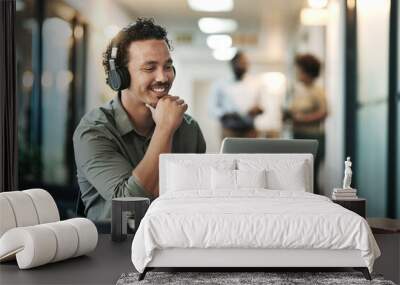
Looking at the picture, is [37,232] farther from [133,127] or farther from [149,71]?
[149,71]

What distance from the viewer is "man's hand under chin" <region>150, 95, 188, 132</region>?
666 centimetres

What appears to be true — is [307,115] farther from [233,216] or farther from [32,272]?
[32,272]

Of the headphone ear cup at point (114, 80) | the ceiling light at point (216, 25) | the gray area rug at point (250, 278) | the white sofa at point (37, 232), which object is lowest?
the gray area rug at point (250, 278)

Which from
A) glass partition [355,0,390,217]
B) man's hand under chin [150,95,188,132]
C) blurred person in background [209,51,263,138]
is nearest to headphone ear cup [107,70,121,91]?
man's hand under chin [150,95,188,132]

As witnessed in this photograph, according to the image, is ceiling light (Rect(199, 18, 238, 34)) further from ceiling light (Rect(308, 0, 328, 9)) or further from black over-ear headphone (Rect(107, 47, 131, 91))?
black over-ear headphone (Rect(107, 47, 131, 91))

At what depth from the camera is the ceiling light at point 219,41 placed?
22.2 feet

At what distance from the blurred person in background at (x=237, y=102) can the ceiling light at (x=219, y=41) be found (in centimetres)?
16

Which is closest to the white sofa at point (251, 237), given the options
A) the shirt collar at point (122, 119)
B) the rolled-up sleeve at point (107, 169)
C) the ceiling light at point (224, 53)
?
the rolled-up sleeve at point (107, 169)

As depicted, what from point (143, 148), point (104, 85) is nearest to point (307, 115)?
point (143, 148)

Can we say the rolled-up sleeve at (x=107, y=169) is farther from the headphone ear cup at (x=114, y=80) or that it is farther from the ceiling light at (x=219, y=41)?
the ceiling light at (x=219, y=41)

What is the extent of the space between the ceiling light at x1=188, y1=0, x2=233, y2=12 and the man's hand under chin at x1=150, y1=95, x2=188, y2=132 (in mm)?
1008

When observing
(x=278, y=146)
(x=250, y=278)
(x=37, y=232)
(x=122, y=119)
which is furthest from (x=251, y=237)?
(x=122, y=119)

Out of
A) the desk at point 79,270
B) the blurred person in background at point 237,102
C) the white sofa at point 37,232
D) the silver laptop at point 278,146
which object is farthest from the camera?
the blurred person in background at point 237,102

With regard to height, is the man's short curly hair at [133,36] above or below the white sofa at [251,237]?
above
